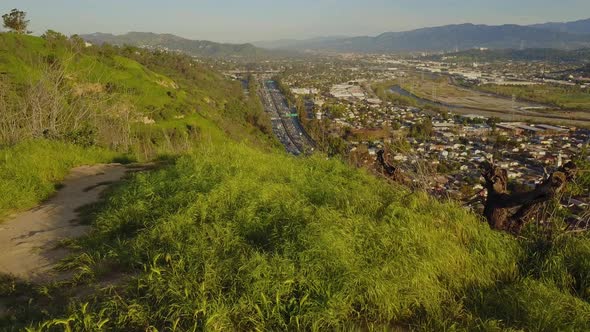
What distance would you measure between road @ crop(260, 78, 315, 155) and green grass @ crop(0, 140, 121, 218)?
12.2 m

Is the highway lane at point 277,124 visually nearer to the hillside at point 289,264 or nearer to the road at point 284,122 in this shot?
the road at point 284,122

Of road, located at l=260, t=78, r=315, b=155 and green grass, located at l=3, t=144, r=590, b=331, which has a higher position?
green grass, located at l=3, t=144, r=590, b=331

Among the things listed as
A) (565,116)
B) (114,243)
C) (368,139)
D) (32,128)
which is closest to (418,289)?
(114,243)

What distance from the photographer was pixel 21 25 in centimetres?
3391

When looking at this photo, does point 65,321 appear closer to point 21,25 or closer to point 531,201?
point 531,201

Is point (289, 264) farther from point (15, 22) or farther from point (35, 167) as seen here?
point (15, 22)

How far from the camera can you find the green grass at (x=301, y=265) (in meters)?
2.74

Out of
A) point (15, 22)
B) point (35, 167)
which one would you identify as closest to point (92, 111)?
point (35, 167)

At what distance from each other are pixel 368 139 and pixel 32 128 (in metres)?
21.9

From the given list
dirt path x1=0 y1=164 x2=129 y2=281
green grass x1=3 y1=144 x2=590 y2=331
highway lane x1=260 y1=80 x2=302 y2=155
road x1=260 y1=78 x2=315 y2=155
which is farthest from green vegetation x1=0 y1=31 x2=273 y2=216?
green grass x1=3 y1=144 x2=590 y2=331

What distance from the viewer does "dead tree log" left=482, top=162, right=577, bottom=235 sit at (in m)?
4.22

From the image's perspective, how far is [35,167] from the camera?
649cm

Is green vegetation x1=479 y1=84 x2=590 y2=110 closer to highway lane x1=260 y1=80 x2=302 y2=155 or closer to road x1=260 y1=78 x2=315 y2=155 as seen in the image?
road x1=260 y1=78 x2=315 y2=155

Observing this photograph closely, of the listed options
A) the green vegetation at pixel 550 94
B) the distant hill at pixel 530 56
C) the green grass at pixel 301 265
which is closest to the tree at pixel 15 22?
the green grass at pixel 301 265
